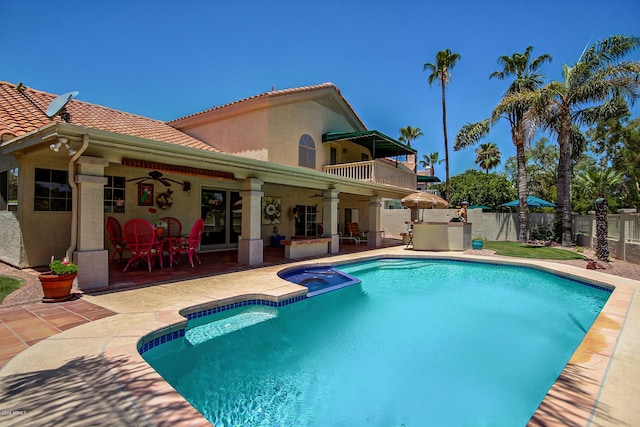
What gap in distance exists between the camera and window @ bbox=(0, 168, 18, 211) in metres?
8.57

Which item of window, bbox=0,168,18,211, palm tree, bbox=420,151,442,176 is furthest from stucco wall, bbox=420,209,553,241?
palm tree, bbox=420,151,442,176

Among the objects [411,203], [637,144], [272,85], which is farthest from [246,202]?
[637,144]

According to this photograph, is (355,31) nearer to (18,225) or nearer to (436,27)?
(436,27)

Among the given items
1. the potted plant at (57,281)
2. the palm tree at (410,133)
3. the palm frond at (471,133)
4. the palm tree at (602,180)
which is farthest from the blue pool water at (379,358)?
the palm tree at (410,133)

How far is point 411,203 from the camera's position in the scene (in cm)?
1631

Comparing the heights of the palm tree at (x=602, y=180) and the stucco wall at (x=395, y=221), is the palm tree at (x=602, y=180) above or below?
above

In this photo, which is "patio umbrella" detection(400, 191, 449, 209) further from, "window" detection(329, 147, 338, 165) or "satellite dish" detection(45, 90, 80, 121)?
"satellite dish" detection(45, 90, 80, 121)

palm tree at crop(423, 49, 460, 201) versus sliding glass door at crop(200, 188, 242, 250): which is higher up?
palm tree at crop(423, 49, 460, 201)

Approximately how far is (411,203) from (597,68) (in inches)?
412

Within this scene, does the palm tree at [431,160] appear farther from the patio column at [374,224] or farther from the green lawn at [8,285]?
the green lawn at [8,285]

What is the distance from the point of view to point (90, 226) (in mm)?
6617

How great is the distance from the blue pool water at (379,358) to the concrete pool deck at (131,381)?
589 mm

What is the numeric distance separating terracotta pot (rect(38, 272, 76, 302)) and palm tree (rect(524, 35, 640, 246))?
61.5ft

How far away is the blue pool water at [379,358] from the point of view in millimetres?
3668
